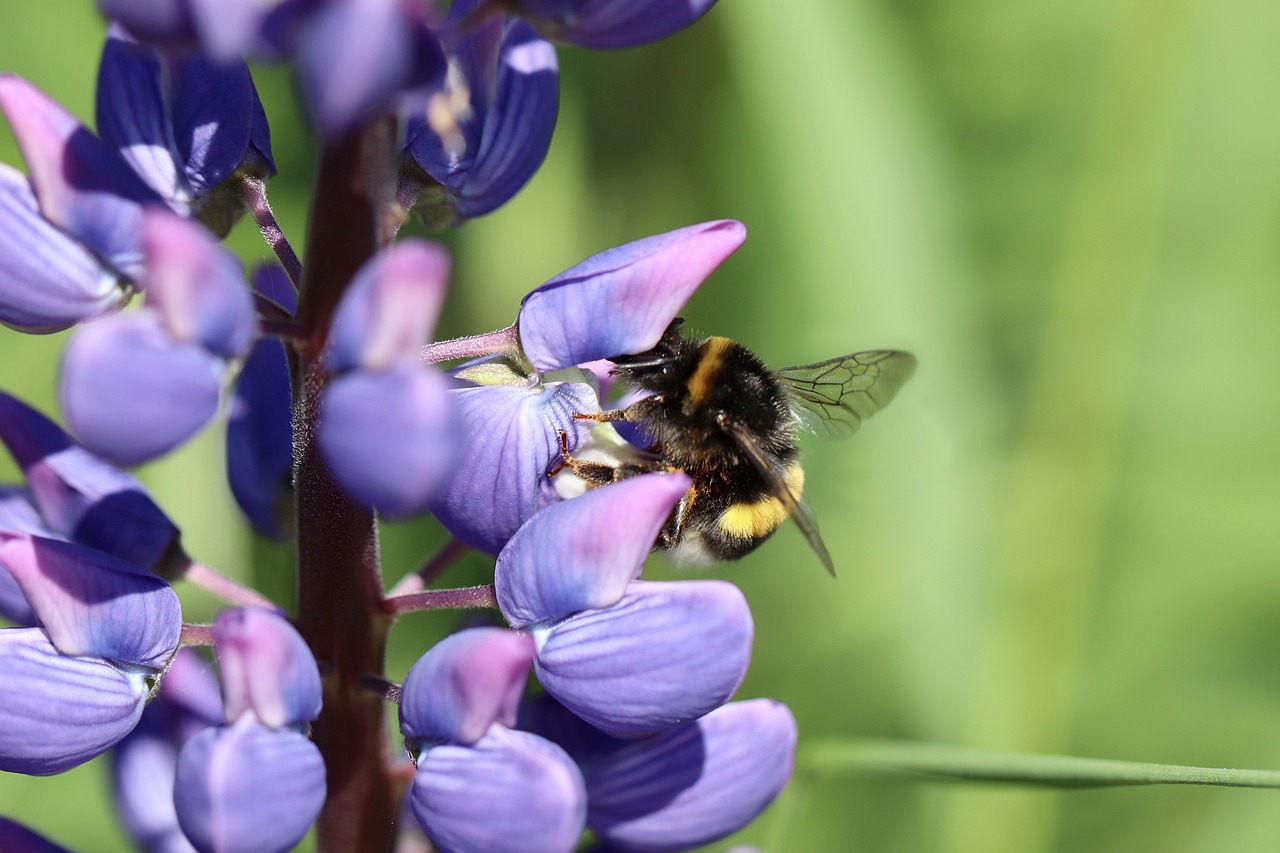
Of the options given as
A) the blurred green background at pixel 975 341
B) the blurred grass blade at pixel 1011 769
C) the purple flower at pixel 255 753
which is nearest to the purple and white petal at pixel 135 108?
the purple flower at pixel 255 753

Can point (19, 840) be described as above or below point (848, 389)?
below

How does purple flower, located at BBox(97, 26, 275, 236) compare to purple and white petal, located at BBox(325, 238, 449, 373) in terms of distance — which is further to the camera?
purple flower, located at BBox(97, 26, 275, 236)

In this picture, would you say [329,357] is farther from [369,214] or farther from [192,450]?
[192,450]

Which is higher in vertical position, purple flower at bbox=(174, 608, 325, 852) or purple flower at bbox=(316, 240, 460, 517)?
purple flower at bbox=(316, 240, 460, 517)

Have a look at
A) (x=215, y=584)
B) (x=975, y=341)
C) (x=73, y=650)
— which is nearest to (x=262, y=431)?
(x=215, y=584)

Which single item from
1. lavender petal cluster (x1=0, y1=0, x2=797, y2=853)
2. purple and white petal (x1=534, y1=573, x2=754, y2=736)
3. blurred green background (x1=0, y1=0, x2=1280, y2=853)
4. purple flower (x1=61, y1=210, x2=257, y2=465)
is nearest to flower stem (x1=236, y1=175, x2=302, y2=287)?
lavender petal cluster (x1=0, y1=0, x2=797, y2=853)

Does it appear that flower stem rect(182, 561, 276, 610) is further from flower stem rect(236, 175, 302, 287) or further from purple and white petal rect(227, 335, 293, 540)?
flower stem rect(236, 175, 302, 287)

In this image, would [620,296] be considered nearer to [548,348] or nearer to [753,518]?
[548,348]

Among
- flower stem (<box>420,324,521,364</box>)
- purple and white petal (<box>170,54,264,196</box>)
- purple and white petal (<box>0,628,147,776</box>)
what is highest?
purple and white petal (<box>170,54,264,196</box>)
